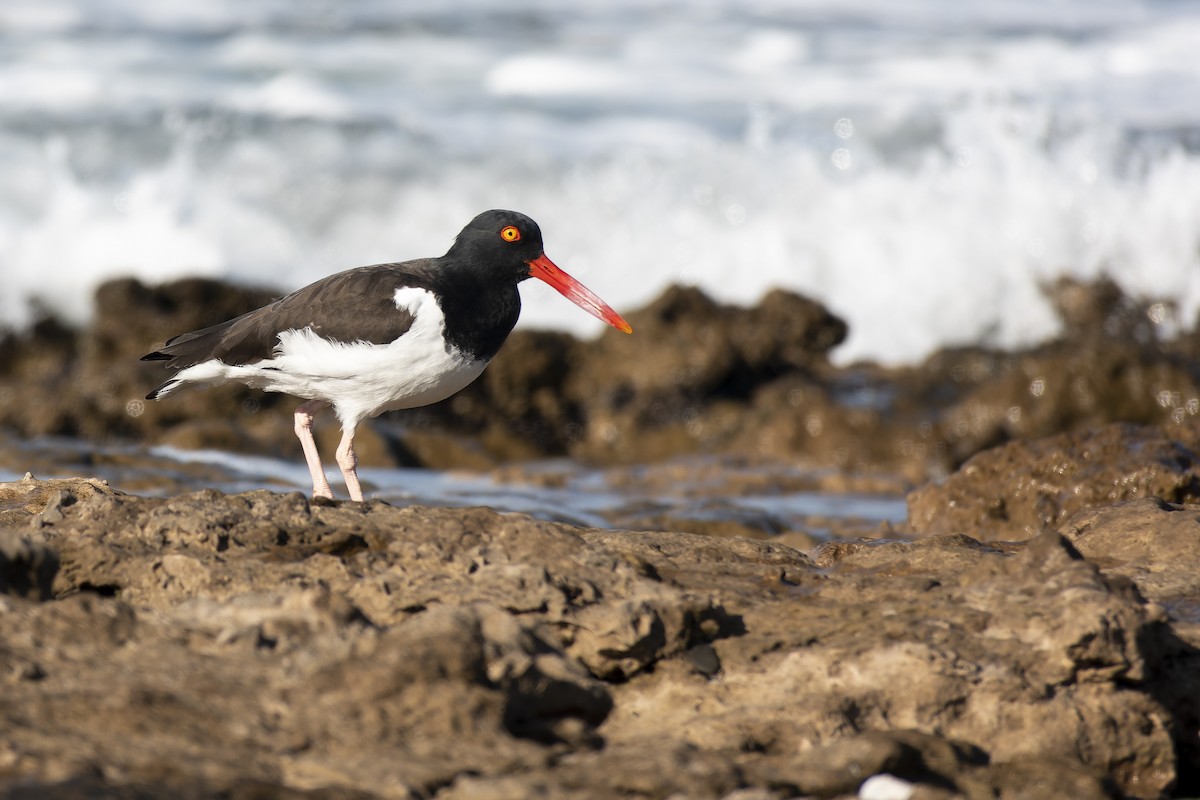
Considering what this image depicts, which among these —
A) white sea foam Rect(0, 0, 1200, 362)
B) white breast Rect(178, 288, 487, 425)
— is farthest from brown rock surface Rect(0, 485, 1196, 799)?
white sea foam Rect(0, 0, 1200, 362)

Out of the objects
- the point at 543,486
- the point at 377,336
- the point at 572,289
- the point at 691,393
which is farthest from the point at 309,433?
the point at 691,393

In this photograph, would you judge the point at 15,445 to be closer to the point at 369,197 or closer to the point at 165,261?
the point at 165,261

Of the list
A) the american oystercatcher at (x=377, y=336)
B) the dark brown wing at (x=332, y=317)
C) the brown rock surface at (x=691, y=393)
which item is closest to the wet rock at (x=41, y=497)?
the american oystercatcher at (x=377, y=336)

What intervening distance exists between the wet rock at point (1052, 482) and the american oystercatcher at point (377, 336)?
1.59m

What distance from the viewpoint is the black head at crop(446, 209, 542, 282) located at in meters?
5.86

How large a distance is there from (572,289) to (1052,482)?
229 centimetres

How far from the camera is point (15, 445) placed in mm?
7805

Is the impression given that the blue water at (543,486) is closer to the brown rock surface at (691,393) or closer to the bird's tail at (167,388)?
the bird's tail at (167,388)

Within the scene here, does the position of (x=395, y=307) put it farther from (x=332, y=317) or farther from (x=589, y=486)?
(x=589, y=486)

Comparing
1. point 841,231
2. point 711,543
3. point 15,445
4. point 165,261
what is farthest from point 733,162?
point 711,543

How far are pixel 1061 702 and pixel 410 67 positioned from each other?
59.4 ft

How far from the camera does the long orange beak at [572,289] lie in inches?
239

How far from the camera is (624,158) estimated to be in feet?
54.2

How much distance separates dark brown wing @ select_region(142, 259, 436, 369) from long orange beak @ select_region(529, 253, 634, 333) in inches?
19.0
